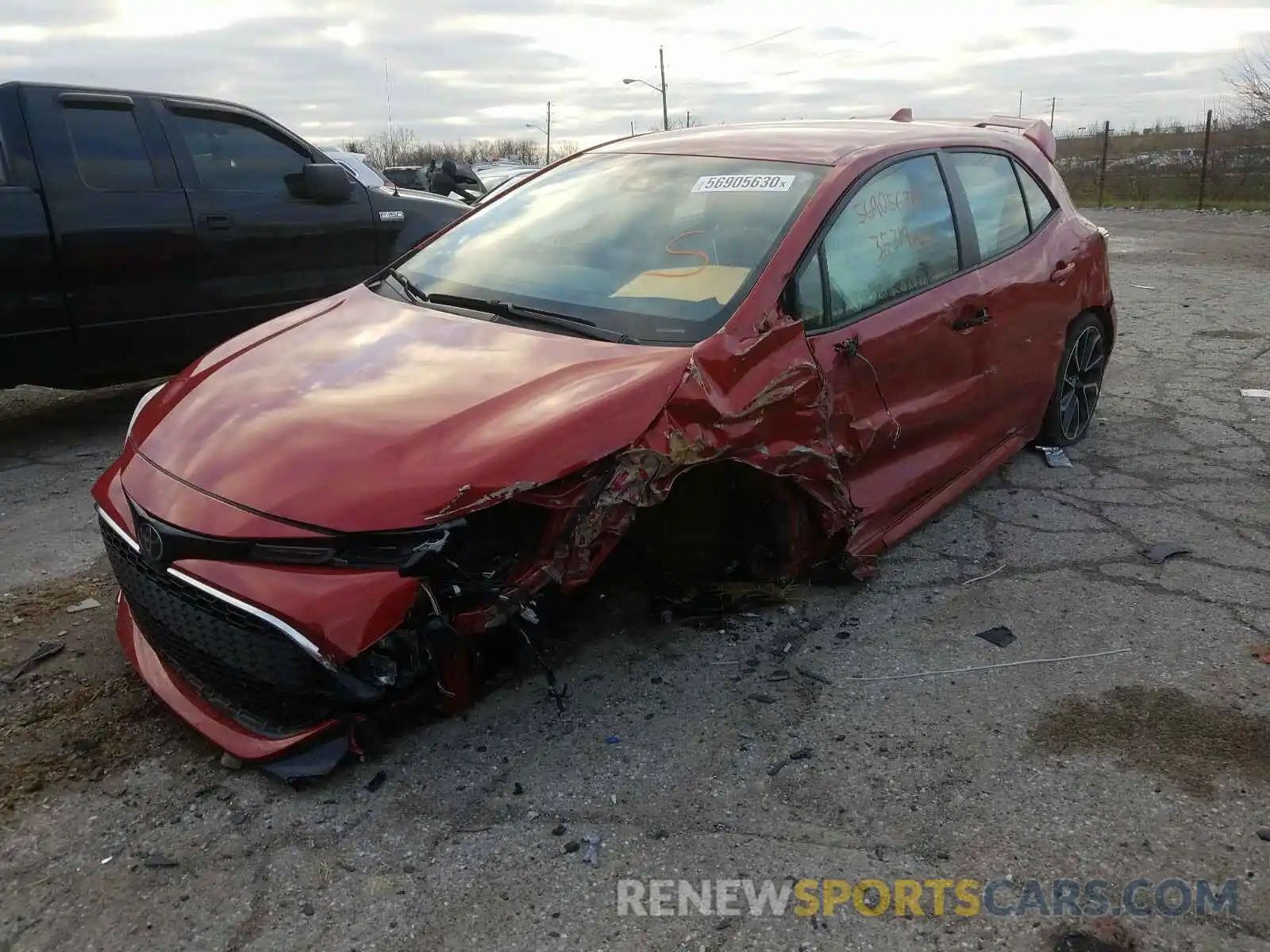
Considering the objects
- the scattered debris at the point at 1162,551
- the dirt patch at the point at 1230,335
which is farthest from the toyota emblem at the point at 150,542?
the dirt patch at the point at 1230,335

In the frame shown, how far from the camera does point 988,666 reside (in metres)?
3.11

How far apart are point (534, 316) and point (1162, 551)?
2.61 m

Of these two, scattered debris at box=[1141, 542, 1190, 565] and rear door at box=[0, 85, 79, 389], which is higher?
rear door at box=[0, 85, 79, 389]

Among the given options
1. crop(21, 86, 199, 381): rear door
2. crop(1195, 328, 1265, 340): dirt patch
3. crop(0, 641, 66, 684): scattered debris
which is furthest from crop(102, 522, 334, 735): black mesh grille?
crop(1195, 328, 1265, 340): dirt patch

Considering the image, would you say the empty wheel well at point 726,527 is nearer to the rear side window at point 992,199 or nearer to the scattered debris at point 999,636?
the scattered debris at point 999,636

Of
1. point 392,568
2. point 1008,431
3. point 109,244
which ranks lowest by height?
point 1008,431

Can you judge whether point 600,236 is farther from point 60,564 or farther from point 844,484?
point 60,564

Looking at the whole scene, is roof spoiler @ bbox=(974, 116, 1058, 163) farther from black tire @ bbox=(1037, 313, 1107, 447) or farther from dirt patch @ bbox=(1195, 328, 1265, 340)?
dirt patch @ bbox=(1195, 328, 1265, 340)

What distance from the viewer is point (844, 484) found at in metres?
3.32

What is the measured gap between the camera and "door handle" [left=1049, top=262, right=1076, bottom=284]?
177 inches

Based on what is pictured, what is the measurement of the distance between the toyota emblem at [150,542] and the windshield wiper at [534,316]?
1.23 meters

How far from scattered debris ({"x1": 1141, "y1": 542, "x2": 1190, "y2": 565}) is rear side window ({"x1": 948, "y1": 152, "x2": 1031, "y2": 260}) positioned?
1.32 metres

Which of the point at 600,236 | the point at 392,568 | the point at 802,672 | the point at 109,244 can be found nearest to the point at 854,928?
the point at 802,672

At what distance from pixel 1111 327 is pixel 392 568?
4324 mm
